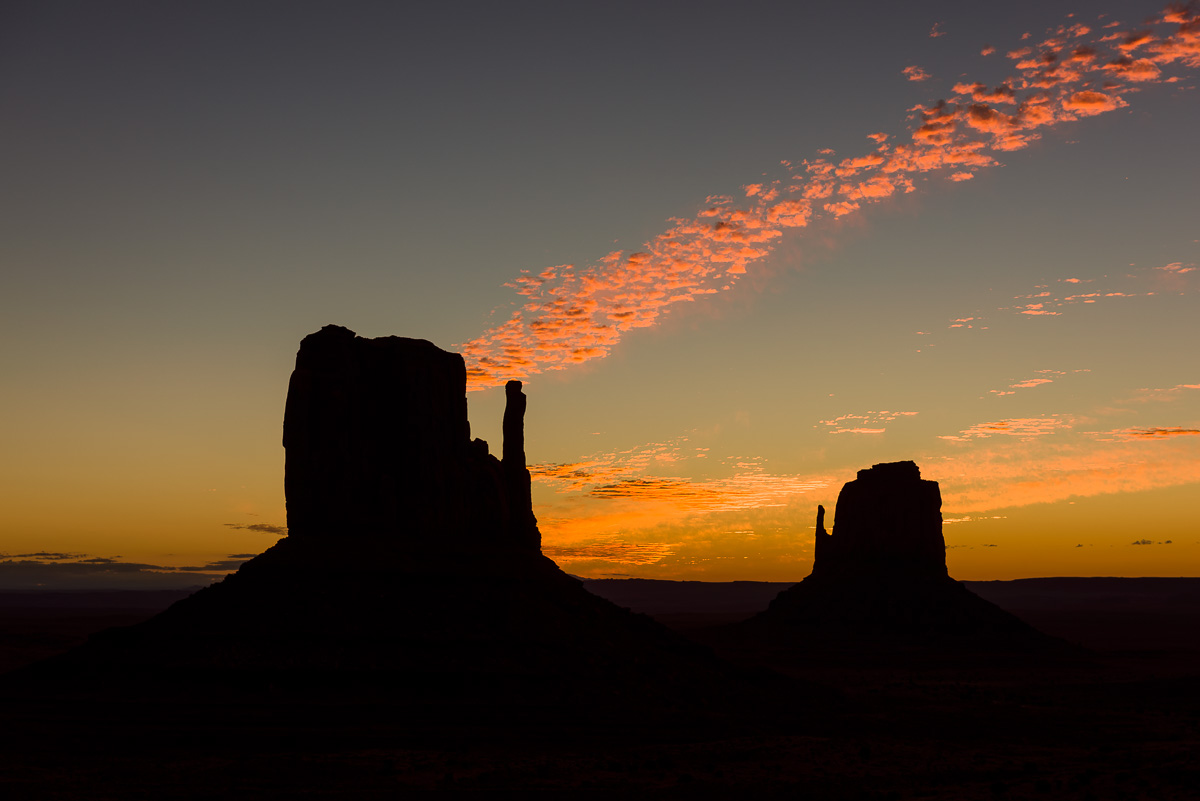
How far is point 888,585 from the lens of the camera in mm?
114812

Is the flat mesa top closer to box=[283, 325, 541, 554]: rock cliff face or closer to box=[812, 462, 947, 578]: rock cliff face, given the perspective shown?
box=[812, 462, 947, 578]: rock cliff face

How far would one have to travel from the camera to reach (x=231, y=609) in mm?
47562

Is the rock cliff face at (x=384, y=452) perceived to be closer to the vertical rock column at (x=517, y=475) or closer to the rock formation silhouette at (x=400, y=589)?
the rock formation silhouette at (x=400, y=589)

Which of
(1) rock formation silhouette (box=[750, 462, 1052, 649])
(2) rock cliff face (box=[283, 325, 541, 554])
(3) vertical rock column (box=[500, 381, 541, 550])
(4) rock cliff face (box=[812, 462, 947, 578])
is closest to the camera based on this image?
(2) rock cliff face (box=[283, 325, 541, 554])

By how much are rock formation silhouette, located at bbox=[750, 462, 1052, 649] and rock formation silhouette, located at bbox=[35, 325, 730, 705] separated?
58.9 meters

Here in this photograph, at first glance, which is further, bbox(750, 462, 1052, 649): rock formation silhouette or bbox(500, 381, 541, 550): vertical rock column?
bbox(750, 462, 1052, 649): rock formation silhouette

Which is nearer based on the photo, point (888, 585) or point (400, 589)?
point (400, 589)

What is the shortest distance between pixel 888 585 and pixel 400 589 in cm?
8081

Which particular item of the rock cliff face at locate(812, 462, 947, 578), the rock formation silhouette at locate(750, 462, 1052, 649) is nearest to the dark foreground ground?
the rock formation silhouette at locate(750, 462, 1052, 649)

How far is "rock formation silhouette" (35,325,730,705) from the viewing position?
45219mm

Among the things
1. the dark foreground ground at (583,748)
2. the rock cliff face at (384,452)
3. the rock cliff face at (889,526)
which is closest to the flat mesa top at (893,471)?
the rock cliff face at (889,526)

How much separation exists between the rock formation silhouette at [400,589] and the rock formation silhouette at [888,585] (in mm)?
58851

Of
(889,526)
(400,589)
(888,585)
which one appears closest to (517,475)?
(400,589)

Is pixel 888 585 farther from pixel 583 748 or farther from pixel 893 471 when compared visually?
pixel 583 748
